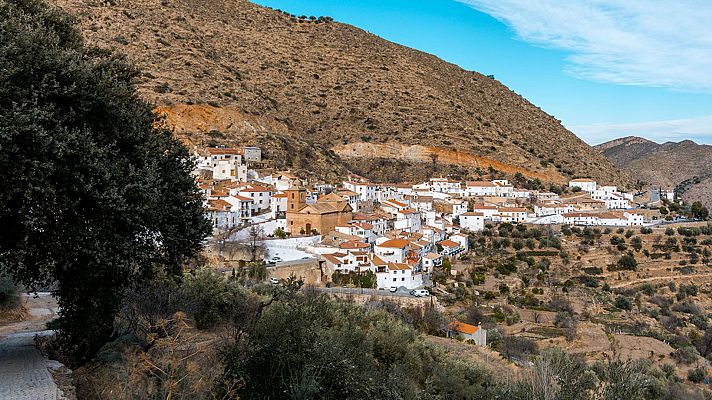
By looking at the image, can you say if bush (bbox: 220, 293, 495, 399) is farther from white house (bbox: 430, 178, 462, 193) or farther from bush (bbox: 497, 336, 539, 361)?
white house (bbox: 430, 178, 462, 193)

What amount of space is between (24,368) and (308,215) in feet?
88.0

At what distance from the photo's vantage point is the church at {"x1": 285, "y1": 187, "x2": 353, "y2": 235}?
33156 mm

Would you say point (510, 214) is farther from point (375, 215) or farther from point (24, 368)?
point (24, 368)

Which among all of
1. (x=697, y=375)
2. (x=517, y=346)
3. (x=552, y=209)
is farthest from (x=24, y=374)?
(x=552, y=209)

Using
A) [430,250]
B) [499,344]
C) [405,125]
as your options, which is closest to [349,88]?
[405,125]

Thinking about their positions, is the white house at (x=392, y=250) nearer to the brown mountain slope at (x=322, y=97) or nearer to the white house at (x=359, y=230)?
the white house at (x=359, y=230)

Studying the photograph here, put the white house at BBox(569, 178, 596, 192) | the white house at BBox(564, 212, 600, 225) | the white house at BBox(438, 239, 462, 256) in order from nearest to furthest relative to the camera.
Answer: the white house at BBox(438, 239, 462, 256)
the white house at BBox(564, 212, 600, 225)
the white house at BBox(569, 178, 596, 192)

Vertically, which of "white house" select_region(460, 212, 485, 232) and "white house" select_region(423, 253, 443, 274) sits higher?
"white house" select_region(460, 212, 485, 232)

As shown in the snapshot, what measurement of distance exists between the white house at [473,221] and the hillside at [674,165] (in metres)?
43.2

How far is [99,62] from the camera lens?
8.14 metres

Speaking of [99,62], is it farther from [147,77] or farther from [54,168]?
[147,77]

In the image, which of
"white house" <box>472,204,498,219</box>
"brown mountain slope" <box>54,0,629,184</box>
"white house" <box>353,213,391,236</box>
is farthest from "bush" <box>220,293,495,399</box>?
"brown mountain slope" <box>54,0,629,184</box>

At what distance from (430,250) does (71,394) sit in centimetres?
3220

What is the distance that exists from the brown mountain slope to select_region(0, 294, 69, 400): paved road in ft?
121
